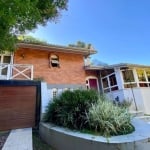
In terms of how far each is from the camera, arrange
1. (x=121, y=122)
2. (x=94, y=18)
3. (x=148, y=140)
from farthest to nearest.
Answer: (x=94, y=18) → (x=121, y=122) → (x=148, y=140)

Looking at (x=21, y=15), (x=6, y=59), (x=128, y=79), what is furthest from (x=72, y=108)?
(x=128, y=79)

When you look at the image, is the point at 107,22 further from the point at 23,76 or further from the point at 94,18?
the point at 23,76

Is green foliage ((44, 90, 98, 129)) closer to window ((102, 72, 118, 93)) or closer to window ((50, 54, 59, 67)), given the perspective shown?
window ((50, 54, 59, 67))

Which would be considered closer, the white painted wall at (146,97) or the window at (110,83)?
the white painted wall at (146,97)

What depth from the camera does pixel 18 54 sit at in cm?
1286

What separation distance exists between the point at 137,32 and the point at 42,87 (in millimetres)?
16004

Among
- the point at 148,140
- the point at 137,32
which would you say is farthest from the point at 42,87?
the point at 137,32

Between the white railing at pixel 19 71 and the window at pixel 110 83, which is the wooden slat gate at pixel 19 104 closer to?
the white railing at pixel 19 71

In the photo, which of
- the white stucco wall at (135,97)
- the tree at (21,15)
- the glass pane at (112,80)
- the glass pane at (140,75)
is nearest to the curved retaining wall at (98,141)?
the tree at (21,15)

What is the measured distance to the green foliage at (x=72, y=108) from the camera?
628cm

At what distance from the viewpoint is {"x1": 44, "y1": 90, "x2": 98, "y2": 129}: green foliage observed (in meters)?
6.28

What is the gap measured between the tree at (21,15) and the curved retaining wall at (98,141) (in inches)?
176

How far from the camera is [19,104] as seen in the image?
921 cm

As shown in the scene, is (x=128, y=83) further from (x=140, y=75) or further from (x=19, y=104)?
(x=19, y=104)
